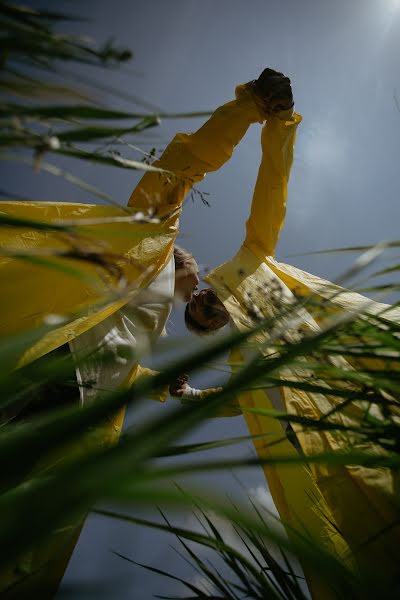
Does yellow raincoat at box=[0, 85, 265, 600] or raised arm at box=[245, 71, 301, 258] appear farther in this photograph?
raised arm at box=[245, 71, 301, 258]

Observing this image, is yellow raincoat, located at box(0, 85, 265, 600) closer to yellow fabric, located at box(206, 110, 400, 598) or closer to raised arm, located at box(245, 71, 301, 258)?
raised arm, located at box(245, 71, 301, 258)

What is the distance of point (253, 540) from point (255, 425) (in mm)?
727

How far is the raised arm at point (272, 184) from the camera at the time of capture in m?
1.47

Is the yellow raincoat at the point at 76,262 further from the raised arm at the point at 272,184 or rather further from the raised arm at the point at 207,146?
the raised arm at the point at 272,184

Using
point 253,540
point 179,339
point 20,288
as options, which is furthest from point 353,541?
point 20,288

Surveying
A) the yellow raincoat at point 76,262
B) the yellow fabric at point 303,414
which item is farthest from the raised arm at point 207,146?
the yellow fabric at point 303,414

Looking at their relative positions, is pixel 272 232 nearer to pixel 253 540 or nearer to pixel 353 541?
pixel 353 541

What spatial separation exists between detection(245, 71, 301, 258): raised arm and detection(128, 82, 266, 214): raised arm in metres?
0.09

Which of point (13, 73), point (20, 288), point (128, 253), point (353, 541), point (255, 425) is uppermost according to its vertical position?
point (13, 73)

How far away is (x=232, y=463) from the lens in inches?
6.7

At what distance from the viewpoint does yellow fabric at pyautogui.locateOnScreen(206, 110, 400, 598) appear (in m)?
0.52

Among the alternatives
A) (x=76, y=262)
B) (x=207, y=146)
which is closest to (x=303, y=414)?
(x=76, y=262)

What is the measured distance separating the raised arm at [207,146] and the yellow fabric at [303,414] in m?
0.14

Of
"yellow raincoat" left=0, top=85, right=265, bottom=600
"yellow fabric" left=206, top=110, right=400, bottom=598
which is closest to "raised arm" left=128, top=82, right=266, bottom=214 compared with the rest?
"yellow raincoat" left=0, top=85, right=265, bottom=600
